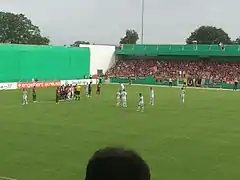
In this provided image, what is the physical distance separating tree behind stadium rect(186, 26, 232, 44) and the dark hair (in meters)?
128

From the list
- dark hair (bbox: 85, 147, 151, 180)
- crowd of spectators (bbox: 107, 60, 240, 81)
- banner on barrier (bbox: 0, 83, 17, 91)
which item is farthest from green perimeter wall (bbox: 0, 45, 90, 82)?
dark hair (bbox: 85, 147, 151, 180)

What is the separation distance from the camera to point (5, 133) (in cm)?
2202

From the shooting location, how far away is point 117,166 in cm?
215

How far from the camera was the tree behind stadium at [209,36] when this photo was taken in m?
128

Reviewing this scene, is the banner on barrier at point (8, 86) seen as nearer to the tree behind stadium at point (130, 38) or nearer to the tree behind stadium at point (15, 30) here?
the tree behind stadium at point (15, 30)

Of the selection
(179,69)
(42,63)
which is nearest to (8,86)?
(42,63)

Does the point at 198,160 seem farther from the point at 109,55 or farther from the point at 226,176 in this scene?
the point at 109,55

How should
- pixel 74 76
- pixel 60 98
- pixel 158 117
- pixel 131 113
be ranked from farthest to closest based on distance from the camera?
1. pixel 74 76
2. pixel 60 98
3. pixel 131 113
4. pixel 158 117

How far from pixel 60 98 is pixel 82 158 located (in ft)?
82.1

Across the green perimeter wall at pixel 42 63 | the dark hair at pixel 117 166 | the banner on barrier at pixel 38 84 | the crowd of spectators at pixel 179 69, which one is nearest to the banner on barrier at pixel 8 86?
the banner on barrier at pixel 38 84

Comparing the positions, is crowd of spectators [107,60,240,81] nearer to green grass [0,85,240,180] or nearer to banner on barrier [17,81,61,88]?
banner on barrier [17,81,61,88]

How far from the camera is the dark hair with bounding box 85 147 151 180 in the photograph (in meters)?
2.15

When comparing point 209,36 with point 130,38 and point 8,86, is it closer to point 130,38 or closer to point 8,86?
point 130,38

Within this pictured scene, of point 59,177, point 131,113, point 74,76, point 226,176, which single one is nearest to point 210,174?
point 226,176
